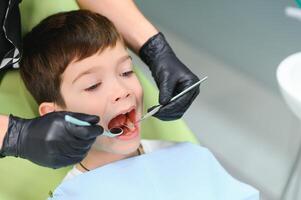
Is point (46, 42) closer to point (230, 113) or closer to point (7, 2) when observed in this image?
point (7, 2)

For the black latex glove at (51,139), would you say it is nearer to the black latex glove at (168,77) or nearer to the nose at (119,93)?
the nose at (119,93)

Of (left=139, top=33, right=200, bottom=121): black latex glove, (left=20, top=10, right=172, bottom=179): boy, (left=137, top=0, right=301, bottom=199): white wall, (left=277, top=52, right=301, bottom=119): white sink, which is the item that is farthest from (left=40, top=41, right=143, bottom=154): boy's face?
(left=137, top=0, right=301, bottom=199): white wall

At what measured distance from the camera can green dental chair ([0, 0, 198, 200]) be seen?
4.18 feet

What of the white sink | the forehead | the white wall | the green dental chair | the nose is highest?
the forehead

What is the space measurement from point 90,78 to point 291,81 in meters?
0.53

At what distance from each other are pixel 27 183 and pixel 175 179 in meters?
0.41

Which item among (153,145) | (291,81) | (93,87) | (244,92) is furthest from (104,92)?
(244,92)

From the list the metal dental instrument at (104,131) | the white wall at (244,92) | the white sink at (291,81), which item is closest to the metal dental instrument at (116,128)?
the metal dental instrument at (104,131)

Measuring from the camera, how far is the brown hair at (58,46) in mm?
1169

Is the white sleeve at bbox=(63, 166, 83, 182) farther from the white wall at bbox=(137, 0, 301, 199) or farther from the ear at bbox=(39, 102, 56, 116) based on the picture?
the white wall at bbox=(137, 0, 301, 199)

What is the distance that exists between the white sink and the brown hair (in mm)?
446

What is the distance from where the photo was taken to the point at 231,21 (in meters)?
2.18

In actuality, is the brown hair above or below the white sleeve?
above

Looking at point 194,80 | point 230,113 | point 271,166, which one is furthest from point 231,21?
point 194,80
